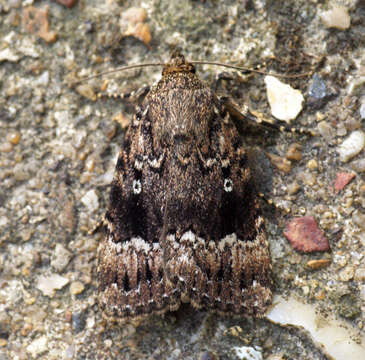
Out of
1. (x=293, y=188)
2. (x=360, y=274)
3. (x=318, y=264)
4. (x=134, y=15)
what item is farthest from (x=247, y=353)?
(x=134, y=15)

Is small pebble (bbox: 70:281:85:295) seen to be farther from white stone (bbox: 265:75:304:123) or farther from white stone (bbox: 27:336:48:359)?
white stone (bbox: 265:75:304:123)

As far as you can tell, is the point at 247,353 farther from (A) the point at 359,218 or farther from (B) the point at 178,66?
(B) the point at 178,66

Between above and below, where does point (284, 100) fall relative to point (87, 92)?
below

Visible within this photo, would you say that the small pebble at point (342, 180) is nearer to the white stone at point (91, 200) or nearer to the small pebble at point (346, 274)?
the small pebble at point (346, 274)

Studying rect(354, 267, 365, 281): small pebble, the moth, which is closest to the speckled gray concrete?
rect(354, 267, 365, 281): small pebble

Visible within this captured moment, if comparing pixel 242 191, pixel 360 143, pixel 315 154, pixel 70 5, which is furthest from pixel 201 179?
pixel 70 5

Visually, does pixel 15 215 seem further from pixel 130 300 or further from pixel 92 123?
pixel 130 300
